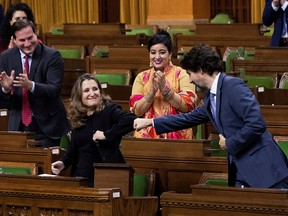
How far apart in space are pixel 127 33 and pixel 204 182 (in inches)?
286

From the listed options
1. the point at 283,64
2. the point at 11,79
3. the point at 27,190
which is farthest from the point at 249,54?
the point at 27,190

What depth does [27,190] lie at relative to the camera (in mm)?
5688

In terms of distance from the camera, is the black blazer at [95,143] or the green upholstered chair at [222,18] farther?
the green upholstered chair at [222,18]

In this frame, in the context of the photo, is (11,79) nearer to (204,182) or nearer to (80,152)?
(80,152)

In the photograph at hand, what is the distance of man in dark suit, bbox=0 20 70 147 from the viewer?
23.3 feet

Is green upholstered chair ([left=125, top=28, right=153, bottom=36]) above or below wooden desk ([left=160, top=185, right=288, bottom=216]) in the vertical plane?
above

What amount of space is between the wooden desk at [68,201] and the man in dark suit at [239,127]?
52 centimetres

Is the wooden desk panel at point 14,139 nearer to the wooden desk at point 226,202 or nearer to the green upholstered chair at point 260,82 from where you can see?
the wooden desk at point 226,202

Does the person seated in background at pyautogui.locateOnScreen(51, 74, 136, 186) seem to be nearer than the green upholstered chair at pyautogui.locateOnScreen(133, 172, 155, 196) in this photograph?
Answer: Yes

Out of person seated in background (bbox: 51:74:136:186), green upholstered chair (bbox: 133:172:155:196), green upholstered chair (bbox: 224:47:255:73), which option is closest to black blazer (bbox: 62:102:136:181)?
person seated in background (bbox: 51:74:136:186)

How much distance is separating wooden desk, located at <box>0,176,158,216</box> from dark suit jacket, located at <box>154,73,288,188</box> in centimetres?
58

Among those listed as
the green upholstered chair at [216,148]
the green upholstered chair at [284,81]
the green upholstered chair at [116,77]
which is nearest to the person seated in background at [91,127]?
the green upholstered chair at [216,148]

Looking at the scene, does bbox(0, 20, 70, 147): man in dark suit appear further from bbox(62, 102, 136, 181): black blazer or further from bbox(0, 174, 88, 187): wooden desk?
bbox(0, 174, 88, 187): wooden desk

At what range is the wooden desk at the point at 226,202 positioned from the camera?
510 centimetres
